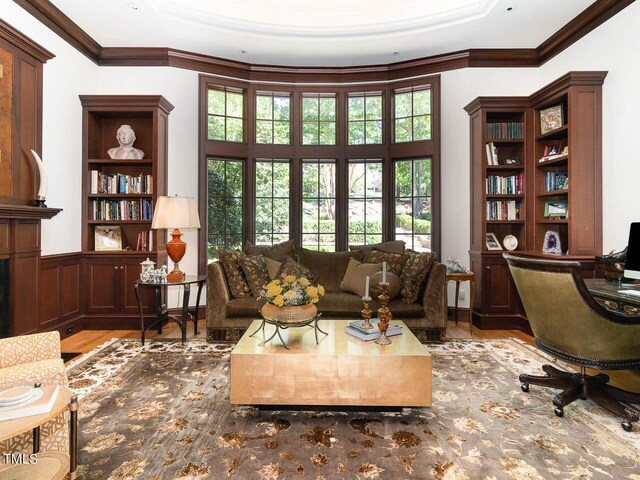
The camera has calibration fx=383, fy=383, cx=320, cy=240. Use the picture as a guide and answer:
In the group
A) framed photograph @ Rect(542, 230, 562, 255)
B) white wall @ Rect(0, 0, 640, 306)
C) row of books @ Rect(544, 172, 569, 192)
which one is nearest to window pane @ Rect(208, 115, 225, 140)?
white wall @ Rect(0, 0, 640, 306)

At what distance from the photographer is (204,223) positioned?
5.05m

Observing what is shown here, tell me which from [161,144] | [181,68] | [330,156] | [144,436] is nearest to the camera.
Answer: [144,436]

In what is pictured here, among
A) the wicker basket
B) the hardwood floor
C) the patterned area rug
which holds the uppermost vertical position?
the wicker basket

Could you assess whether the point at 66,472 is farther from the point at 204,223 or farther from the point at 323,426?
the point at 204,223

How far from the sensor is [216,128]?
203 inches

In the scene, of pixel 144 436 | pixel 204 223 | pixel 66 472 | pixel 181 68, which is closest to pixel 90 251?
pixel 204 223

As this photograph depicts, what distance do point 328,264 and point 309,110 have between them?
92.8 inches

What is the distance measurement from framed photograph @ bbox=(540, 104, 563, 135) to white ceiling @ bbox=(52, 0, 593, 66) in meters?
0.93

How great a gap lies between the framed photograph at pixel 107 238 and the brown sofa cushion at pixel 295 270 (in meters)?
2.11

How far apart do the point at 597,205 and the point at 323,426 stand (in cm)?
349

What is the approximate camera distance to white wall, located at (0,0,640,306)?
353 cm

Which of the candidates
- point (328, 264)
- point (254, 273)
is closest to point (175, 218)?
point (254, 273)

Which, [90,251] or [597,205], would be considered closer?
[597,205]

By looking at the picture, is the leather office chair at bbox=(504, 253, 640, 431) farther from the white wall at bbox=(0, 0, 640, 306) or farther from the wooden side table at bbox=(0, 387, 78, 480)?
the wooden side table at bbox=(0, 387, 78, 480)
